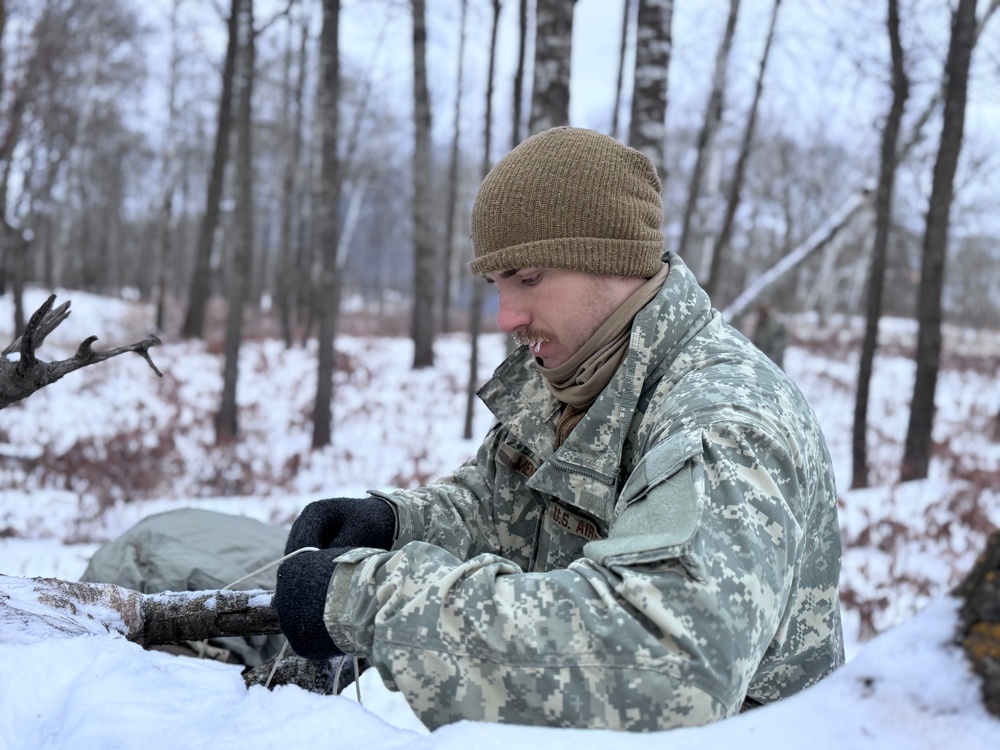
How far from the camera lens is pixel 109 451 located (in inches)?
314

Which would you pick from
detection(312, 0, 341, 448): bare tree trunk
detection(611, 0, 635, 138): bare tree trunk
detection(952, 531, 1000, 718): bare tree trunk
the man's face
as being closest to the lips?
the man's face

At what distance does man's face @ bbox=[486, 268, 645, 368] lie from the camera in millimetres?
1833

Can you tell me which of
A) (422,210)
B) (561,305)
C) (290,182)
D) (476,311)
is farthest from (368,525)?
(290,182)

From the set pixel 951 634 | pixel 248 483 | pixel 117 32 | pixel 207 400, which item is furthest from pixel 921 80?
pixel 117 32

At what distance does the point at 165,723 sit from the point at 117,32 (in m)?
20.1

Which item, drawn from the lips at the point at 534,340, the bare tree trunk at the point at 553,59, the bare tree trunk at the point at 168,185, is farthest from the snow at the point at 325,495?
the bare tree trunk at the point at 553,59

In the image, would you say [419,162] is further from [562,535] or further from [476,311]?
[562,535]

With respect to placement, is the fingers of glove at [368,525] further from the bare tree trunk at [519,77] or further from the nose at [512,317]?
the bare tree trunk at [519,77]

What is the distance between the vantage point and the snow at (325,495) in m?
0.97

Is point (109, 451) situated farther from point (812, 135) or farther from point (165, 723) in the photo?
point (812, 135)

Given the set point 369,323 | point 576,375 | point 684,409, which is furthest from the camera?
point 369,323

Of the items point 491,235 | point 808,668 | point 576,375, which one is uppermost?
point 491,235

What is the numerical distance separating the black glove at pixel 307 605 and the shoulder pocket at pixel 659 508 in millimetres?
476

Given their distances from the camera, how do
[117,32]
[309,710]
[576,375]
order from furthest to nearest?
[117,32]
[576,375]
[309,710]
